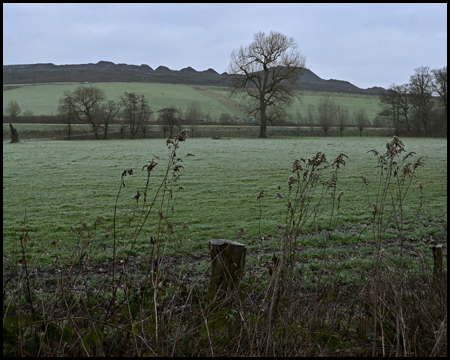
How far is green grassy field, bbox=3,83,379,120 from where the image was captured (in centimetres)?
10088

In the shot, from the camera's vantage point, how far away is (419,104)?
6625 centimetres

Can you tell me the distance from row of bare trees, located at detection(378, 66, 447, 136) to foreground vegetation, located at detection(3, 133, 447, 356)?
4079cm

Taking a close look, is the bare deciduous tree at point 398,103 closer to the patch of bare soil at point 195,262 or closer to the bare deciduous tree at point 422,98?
the bare deciduous tree at point 422,98

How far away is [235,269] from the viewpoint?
3.88 meters

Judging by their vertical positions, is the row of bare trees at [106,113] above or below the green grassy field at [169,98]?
below

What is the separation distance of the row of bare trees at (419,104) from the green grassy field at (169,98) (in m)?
28.0

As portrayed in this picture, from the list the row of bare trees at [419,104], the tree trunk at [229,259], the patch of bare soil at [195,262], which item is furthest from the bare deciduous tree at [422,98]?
the tree trunk at [229,259]

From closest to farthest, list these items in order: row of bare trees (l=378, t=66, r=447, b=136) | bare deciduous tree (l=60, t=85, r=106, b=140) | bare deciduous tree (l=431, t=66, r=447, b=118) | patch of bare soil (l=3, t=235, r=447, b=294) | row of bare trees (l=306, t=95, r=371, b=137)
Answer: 1. patch of bare soil (l=3, t=235, r=447, b=294)
2. bare deciduous tree (l=431, t=66, r=447, b=118)
3. row of bare trees (l=378, t=66, r=447, b=136)
4. bare deciduous tree (l=60, t=85, r=106, b=140)
5. row of bare trees (l=306, t=95, r=371, b=137)

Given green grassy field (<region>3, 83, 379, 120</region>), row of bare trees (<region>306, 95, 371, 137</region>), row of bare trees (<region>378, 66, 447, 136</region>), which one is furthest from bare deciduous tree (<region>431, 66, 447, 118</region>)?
green grassy field (<region>3, 83, 379, 120</region>)

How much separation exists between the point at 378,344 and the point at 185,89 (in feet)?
457

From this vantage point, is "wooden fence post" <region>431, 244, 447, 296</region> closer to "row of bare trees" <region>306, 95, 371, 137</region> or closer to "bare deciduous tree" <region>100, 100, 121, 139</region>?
"bare deciduous tree" <region>100, 100, 121, 139</region>

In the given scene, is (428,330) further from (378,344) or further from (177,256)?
(177,256)

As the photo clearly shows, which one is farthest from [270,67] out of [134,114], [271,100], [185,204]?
[185,204]

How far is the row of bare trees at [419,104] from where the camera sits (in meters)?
61.2
